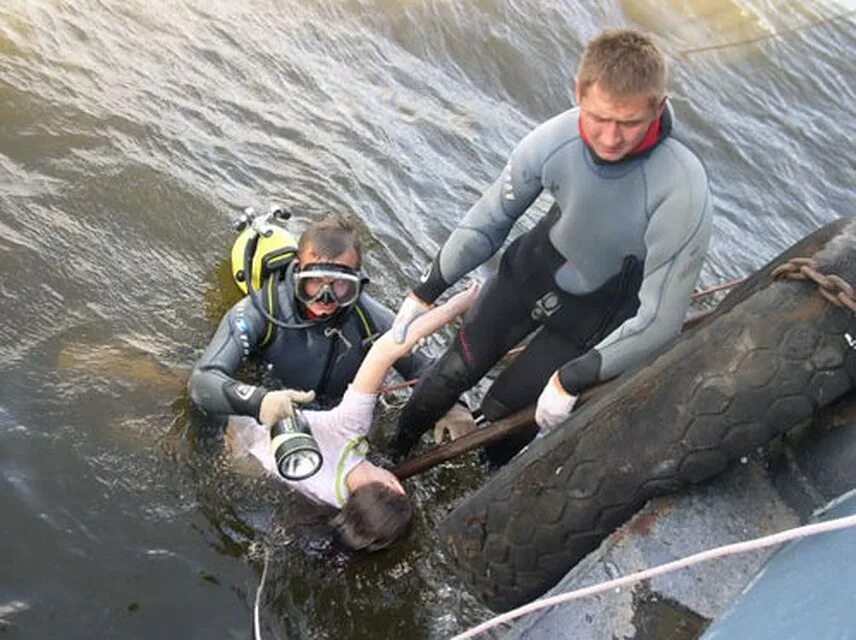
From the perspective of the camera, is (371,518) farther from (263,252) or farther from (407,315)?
(263,252)

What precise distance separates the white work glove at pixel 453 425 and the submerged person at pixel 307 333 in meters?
0.01

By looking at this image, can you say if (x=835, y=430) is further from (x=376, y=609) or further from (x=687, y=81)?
(x=687, y=81)

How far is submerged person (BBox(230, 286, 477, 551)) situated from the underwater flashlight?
0.20 meters

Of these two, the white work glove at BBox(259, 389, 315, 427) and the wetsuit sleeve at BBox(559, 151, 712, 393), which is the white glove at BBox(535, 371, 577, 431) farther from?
the white work glove at BBox(259, 389, 315, 427)

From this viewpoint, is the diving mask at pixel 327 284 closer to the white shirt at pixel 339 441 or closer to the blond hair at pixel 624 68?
the white shirt at pixel 339 441

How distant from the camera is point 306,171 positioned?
7.31 m

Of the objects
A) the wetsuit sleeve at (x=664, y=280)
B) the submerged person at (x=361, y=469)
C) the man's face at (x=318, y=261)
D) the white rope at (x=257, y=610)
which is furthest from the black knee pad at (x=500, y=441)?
the white rope at (x=257, y=610)

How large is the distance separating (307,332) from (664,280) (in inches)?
74.6

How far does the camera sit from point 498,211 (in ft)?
13.6

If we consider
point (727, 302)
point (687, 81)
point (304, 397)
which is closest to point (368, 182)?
point (304, 397)

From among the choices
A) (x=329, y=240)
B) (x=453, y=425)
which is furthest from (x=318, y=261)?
(x=453, y=425)

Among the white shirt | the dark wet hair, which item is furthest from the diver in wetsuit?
the white shirt

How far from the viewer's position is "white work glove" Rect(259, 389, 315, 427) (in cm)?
400

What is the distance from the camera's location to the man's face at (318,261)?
4.54 metres
